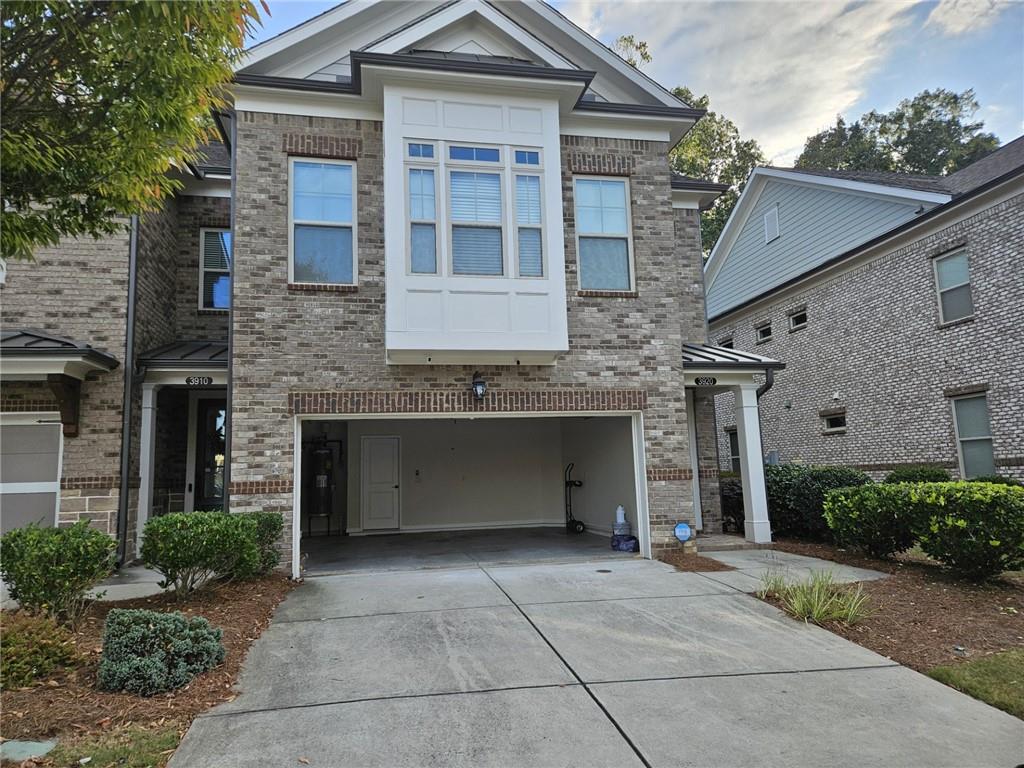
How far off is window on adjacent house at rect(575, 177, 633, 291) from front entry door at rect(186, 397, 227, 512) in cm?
683

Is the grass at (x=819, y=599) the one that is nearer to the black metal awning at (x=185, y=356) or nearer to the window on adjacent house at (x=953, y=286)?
the black metal awning at (x=185, y=356)

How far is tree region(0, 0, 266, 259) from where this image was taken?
3.31 metres

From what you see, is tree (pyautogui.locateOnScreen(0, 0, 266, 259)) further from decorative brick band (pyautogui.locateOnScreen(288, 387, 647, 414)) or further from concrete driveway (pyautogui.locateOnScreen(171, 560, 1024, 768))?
decorative brick band (pyautogui.locateOnScreen(288, 387, 647, 414))

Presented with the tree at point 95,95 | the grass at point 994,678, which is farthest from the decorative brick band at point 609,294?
the grass at point 994,678

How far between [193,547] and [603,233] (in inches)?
262

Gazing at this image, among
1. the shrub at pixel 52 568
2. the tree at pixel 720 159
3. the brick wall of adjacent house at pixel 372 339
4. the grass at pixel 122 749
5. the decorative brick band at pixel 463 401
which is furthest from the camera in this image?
the tree at pixel 720 159

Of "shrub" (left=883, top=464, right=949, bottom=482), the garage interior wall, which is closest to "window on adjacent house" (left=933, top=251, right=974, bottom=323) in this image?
"shrub" (left=883, top=464, right=949, bottom=482)

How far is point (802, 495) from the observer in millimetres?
10367

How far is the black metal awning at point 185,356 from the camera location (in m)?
8.77

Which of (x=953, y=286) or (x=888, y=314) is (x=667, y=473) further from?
(x=888, y=314)

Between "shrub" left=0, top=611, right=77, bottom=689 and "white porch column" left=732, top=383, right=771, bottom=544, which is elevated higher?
"white porch column" left=732, top=383, right=771, bottom=544

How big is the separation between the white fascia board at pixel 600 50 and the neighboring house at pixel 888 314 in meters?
6.44

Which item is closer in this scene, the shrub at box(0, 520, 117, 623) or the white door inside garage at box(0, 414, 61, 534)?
the shrub at box(0, 520, 117, 623)

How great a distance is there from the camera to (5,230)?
3496mm
